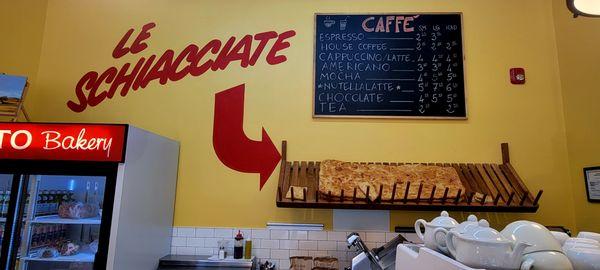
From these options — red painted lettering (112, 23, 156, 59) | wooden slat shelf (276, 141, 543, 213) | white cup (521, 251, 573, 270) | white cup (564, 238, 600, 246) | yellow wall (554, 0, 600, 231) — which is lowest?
white cup (521, 251, 573, 270)

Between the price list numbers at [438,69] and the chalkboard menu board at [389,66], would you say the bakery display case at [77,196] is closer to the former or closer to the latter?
the chalkboard menu board at [389,66]

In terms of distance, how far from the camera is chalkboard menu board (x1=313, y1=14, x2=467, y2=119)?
3.34 meters

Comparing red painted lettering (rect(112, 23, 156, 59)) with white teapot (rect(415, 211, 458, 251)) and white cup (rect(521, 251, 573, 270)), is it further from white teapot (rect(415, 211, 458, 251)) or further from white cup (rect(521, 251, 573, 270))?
white cup (rect(521, 251, 573, 270))

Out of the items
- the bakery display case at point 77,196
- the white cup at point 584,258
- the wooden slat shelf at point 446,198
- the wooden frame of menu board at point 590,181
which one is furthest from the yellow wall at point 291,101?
the white cup at point 584,258

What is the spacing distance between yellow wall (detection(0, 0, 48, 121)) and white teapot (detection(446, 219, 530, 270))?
3.91 metres

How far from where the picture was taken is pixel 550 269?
0.92m

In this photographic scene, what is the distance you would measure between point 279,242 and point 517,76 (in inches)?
102

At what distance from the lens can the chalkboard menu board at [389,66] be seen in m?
3.34

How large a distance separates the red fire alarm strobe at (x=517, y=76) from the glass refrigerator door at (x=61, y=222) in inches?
141

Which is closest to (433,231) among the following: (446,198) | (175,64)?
(446,198)

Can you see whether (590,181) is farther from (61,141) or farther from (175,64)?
(61,141)

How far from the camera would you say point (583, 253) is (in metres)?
0.95

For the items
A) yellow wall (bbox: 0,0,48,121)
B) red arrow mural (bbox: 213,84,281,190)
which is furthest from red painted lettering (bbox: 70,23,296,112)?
yellow wall (bbox: 0,0,48,121)

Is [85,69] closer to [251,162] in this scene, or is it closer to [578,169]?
[251,162]
